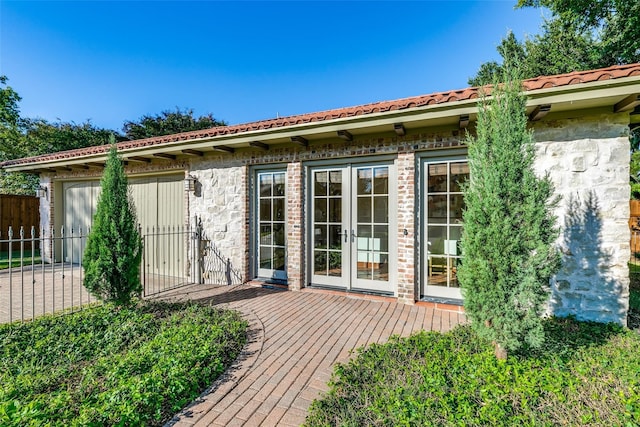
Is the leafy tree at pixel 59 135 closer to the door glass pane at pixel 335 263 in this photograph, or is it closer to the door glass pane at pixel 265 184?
the door glass pane at pixel 265 184

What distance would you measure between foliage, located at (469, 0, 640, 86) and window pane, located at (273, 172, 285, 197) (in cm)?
641

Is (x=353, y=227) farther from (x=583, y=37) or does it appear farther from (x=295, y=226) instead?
(x=583, y=37)

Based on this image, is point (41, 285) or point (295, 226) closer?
point (295, 226)

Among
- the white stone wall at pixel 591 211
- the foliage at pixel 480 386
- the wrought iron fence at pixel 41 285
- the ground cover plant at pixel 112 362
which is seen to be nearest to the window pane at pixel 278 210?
the ground cover plant at pixel 112 362

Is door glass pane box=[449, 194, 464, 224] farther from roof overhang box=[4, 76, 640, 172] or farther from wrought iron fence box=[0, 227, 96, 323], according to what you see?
wrought iron fence box=[0, 227, 96, 323]

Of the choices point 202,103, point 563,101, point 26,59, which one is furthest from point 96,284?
point 202,103

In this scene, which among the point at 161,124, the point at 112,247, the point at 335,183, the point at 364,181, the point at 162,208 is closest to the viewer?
the point at 112,247

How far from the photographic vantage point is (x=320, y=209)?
17.8 ft

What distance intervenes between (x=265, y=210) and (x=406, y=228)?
2.89 m

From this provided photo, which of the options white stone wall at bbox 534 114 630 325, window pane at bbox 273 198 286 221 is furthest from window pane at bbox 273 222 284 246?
white stone wall at bbox 534 114 630 325

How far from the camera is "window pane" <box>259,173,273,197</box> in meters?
5.88

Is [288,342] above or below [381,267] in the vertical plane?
below

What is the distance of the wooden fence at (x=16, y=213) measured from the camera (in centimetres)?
1066

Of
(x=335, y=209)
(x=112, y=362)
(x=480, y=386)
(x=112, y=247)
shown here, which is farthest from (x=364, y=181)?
(x=112, y=362)
